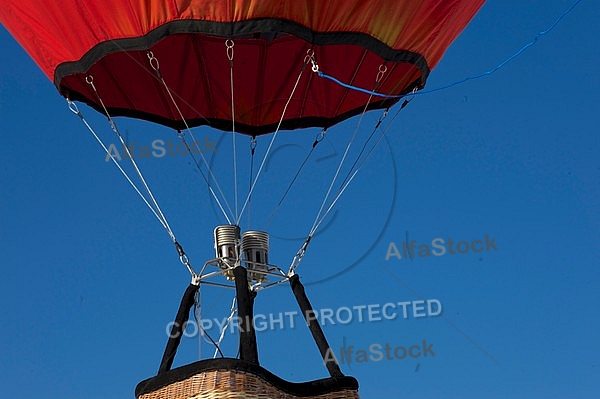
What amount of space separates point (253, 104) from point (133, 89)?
96 centimetres

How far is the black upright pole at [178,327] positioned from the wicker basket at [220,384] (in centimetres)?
18

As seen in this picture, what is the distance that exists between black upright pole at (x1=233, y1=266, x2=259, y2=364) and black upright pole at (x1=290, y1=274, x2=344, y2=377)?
448 mm

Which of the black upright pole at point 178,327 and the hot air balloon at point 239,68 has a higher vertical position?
the hot air balloon at point 239,68

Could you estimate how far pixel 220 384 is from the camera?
5004 mm

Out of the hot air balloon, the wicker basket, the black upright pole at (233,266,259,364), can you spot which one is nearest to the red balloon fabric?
the hot air balloon

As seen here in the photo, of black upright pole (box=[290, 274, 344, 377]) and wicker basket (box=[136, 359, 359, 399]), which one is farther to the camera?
black upright pole (box=[290, 274, 344, 377])

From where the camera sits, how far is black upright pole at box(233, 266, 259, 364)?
5.26 metres

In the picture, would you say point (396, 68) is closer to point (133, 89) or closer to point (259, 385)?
point (133, 89)

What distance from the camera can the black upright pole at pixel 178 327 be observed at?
18.1 feet

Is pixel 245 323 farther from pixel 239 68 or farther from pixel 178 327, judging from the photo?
pixel 239 68

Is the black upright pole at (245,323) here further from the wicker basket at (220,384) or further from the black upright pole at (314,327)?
the black upright pole at (314,327)

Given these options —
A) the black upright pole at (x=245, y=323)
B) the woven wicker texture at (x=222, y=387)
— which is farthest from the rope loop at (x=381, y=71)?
the woven wicker texture at (x=222, y=387)

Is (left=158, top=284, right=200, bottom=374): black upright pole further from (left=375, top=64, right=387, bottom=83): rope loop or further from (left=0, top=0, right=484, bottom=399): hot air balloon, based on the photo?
(left=375, top=64, right=387, bottom=83): rope loop

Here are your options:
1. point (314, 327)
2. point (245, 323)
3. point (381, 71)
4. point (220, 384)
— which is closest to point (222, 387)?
point (220, 384)
